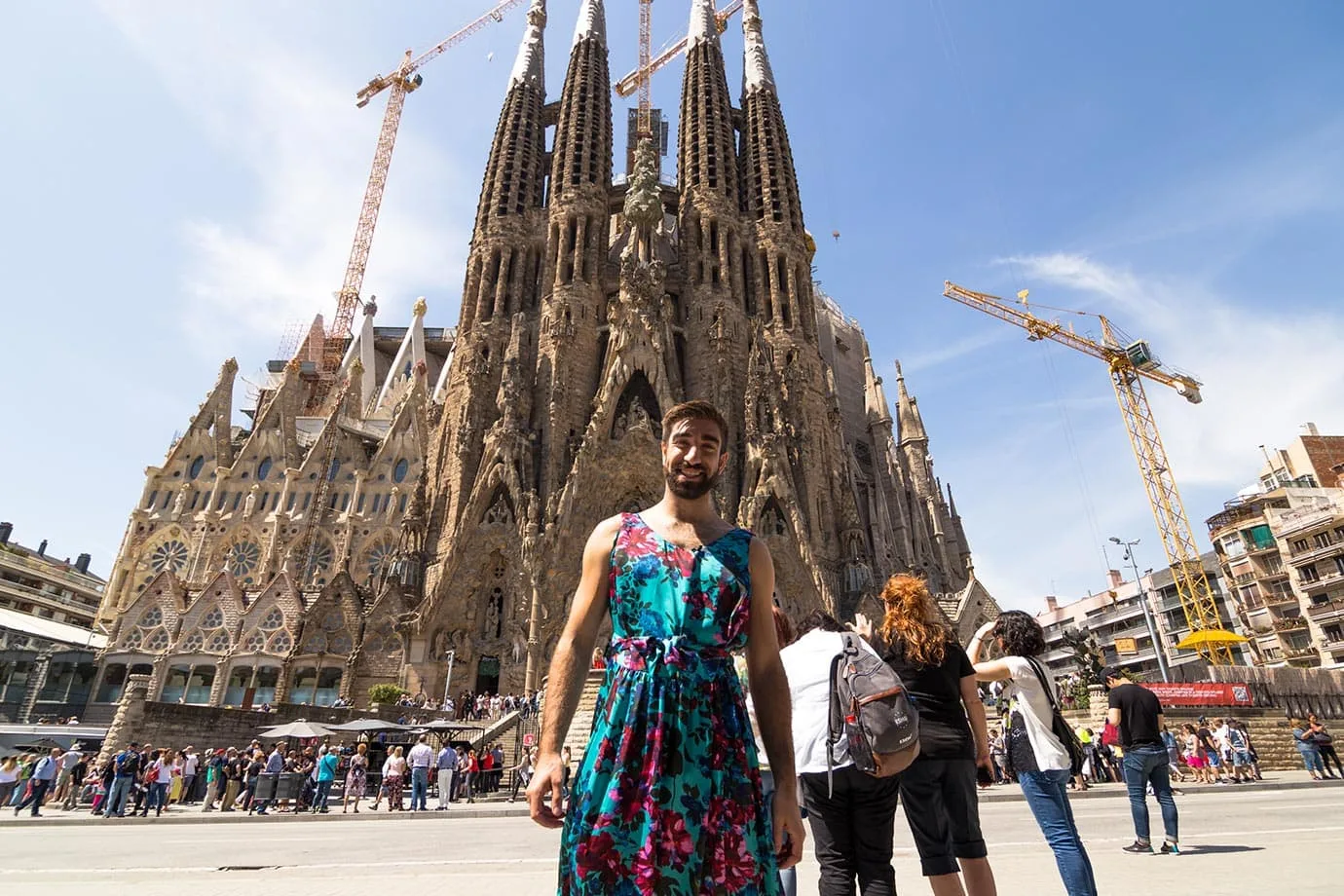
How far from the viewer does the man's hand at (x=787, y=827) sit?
6.23 ft

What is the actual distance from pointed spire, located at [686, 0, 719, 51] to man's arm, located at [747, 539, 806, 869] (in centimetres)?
5172

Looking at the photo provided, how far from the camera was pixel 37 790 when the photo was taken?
41.5 ft

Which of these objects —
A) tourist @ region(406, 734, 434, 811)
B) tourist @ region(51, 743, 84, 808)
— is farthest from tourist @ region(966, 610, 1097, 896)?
tourist @ region(51, 743, 84, 808)

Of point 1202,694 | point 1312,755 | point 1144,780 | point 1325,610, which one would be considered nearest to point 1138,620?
point 1325,610

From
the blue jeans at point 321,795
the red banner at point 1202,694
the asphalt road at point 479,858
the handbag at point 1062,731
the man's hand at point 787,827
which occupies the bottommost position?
the asphalt road at point 479,858

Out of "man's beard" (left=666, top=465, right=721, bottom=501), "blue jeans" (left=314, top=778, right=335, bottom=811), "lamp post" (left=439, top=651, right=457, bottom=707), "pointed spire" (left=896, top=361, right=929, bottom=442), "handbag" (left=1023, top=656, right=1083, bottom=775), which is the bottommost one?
"blue jeans" (left=314, top=778, right=335, bottom=811)

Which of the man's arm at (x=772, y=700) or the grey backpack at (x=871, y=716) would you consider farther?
the grey backpack at (x=871, y=716)

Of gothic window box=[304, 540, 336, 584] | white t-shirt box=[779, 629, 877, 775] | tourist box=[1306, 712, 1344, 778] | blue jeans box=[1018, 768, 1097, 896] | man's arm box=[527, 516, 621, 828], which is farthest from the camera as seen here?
gothic window box=[304, 540, 336, 584]

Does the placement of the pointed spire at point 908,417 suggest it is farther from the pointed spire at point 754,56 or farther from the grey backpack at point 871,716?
the grey backpack at point 871,716

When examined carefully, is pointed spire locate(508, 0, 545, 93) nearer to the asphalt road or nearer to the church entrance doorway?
the church entrance doorway

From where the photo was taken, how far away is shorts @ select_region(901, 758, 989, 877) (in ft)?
10.7

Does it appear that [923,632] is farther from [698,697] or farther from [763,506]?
[763,506]

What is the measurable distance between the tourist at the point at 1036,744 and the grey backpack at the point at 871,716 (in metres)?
1.34

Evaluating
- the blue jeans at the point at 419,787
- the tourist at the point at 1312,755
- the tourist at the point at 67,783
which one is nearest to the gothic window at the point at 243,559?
the tourist at the point at 67,783
